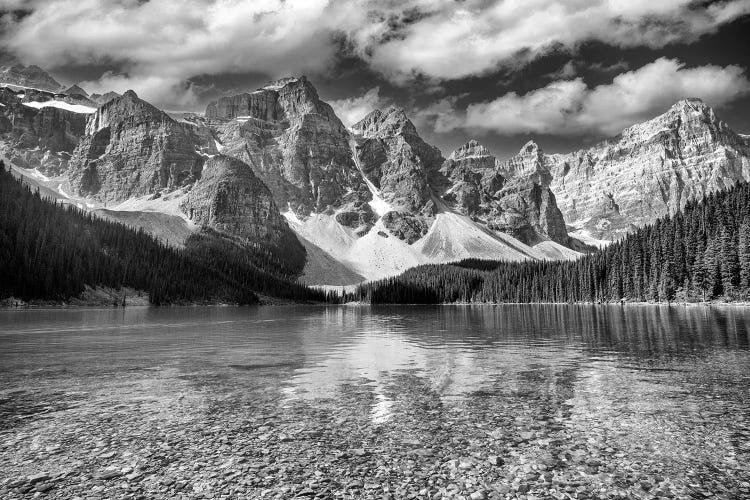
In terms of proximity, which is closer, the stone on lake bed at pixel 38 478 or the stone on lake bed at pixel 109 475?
the stone on lake bed at pixel 38 478

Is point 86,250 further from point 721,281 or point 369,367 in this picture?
point 721,281

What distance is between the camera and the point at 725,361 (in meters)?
23.7

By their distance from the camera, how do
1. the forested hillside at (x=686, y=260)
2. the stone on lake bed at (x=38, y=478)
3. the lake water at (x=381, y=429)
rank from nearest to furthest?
the lake water at (x=381, y=429) → the stone on lake bed at (x=38, y=478) → the forested hillside at (x=686, y=260)

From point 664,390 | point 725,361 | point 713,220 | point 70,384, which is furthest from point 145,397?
point 713,220

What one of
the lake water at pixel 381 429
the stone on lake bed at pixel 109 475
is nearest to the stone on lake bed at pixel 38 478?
the lake water at pixel 381 429

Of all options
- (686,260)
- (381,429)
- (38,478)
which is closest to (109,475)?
(38,478)

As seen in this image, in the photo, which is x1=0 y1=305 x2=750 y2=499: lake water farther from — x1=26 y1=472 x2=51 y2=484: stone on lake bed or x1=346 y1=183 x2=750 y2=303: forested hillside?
x1=346 y1=183 x2=750 y2=303: forested hillside

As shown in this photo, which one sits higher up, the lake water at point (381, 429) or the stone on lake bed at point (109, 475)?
the stone on lake bed at point (109, 475)

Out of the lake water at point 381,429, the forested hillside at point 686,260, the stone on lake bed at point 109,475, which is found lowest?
the lake water at point 381,429

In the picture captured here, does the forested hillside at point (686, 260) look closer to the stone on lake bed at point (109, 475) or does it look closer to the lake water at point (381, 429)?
the lake water at point (381, 429)

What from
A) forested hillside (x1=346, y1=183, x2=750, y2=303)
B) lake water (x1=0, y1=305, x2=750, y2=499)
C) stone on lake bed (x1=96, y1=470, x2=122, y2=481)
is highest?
forested hillside (x1=346, y1=183, x2=750, y2=303)

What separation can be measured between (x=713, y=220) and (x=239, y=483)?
475 feet

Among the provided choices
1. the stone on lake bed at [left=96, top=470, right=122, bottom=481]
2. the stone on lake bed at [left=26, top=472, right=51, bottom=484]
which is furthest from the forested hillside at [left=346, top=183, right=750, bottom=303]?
the stone on lake bed at [left=26, top=472, right=51, bottom=484]

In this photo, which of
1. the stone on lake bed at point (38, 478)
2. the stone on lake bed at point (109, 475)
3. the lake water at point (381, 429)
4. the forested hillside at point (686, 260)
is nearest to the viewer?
the lake water at point (381, 429)
